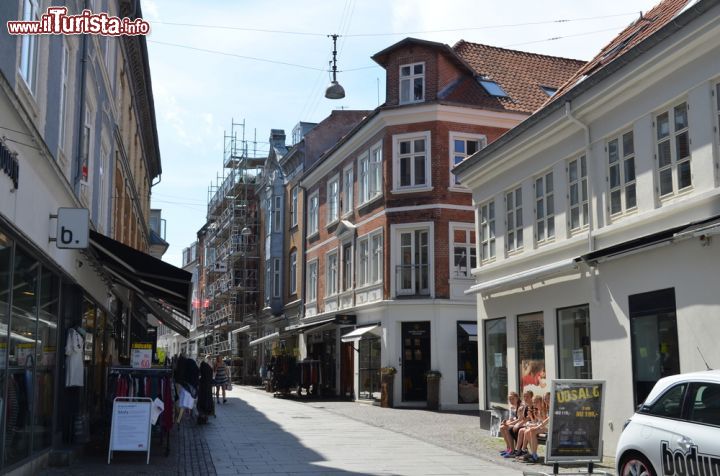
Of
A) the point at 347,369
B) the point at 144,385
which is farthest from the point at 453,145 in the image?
the point at 144,385

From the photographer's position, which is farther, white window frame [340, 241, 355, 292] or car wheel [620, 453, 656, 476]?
white window frame [340, 241, 355, 292]

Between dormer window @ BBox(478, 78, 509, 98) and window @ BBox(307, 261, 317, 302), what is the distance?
13433mm

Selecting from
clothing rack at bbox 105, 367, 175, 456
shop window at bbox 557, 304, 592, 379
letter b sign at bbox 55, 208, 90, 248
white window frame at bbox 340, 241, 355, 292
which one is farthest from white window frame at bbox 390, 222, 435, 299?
letter b sign at bbox 55, 208, 90, 248

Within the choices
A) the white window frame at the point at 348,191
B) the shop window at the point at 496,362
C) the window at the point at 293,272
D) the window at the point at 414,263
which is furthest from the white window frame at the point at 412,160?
the window at the point at 293,272

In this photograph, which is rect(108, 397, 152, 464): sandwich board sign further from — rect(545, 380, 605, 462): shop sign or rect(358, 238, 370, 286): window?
rect(358, 238, 370, 286): window

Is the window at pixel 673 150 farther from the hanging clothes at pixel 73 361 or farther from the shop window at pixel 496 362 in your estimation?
the hanging clothes at pixel 73 361

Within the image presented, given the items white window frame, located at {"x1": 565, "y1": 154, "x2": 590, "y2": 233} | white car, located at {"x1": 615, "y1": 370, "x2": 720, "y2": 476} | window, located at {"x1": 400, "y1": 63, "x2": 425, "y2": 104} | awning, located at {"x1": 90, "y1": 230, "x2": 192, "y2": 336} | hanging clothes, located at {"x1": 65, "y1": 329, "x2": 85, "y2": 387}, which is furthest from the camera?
window, located at {"x1": 400, "y1": 63, "x2": 425, "y2": 104}

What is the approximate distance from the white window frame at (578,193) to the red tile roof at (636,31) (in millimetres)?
1680

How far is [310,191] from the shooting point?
Answer: 41625 millimetres

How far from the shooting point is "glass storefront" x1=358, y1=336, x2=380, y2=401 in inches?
1230

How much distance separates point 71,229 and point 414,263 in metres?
19.6

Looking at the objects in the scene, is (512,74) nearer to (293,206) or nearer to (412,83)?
(412,83)

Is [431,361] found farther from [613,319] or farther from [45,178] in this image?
[45,178]

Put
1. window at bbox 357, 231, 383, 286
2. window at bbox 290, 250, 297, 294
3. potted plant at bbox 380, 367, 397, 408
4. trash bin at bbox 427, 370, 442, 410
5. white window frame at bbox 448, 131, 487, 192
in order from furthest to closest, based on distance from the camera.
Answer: window at bbox 290, 250, 297, 294 < window at bbox 357, 231, 383, 286 < white window frame at bbox 448, 131, 487, 192 < potted plant at bbox 380, 367, 397, 408 < trash bin at bbox 427, 370, 442, 410
